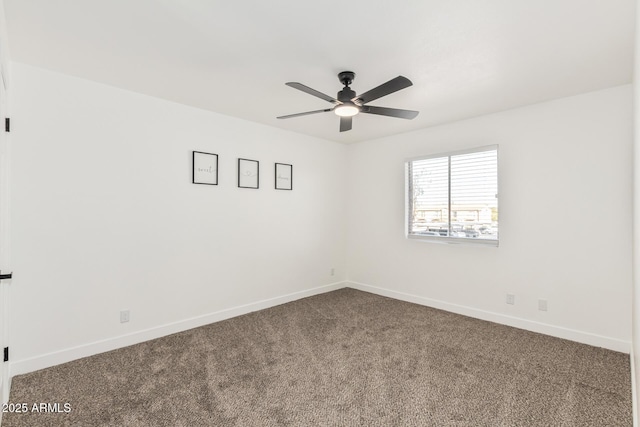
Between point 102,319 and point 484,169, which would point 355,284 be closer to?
point 484,169

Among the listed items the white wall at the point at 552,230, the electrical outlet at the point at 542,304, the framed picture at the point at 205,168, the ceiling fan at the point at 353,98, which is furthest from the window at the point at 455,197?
the framed picture at the point at 205,168

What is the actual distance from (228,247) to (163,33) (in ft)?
7.64

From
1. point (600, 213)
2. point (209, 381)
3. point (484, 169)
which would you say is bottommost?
point (209, 381)

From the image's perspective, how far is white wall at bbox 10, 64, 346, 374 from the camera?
2535 millimetres

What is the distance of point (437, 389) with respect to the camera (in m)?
2.25

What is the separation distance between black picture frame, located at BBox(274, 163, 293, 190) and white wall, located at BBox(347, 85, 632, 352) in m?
1.70

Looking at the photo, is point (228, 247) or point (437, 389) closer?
point (437, 389)

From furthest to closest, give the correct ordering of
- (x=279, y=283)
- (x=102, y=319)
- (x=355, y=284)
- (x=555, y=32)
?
(x=355, y=284)
(x=279, y=283)
(x=102, y=319)
(x=555, y=32)

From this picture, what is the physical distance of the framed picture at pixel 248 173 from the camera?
3.88 metres

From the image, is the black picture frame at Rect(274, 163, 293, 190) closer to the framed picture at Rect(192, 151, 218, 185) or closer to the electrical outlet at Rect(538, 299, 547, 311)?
the framed picture at Rect(192, 151, 218, 185)

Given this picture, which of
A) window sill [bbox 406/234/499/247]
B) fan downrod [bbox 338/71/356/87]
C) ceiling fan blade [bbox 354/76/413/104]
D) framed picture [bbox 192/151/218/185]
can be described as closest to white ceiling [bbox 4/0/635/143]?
fan downrod [bbox 338/71/356/87]

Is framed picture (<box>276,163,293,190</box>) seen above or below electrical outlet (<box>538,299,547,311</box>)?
above

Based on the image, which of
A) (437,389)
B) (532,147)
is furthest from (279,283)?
(532,147)

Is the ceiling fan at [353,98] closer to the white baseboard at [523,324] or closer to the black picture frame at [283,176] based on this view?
the black picture frame at [283,176]
